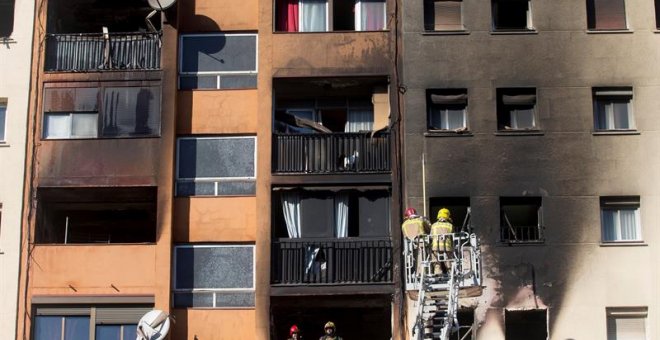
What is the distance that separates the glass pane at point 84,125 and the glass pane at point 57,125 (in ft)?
0.49

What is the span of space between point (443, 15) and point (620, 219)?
23.8ft

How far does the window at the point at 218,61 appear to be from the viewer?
3169 centimetres

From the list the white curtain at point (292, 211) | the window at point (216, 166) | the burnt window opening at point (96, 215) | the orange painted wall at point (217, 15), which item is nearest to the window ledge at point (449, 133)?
the white curtain at point (292, 211)

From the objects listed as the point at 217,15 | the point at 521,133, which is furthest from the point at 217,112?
the point at 521,133

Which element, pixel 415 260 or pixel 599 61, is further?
pixel 599 61

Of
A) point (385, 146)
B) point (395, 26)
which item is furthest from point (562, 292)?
point (395, 26)

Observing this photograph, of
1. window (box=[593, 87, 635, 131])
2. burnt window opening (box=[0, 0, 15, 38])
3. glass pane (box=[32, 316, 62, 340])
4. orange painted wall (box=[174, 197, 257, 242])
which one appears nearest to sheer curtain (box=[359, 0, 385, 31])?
orange painted wall (box=[174, 197, 257, 242])

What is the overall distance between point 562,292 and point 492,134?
448 cm

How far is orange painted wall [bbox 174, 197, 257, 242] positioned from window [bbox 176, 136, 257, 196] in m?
0.23

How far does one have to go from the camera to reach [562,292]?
29359mm

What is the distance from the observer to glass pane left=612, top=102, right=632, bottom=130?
1209 inches

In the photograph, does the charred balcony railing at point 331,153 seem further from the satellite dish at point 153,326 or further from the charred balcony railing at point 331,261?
the satellite dish at point 153,326

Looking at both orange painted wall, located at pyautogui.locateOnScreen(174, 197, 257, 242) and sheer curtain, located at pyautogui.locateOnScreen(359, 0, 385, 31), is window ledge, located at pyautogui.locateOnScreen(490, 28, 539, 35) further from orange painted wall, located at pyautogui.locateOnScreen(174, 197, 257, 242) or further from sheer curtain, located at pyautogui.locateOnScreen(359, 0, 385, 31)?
orange painted wall, located at pyautogui.locateOnScreen(174, 197, 257, 242)

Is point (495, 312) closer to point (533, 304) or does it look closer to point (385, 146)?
point (533, 304)
